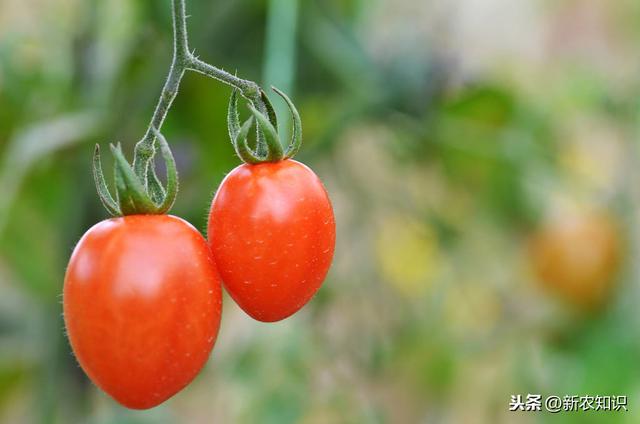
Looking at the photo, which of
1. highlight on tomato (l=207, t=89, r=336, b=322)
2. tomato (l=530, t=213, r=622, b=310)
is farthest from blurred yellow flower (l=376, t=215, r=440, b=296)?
highlight on tomato (l=207, t=89, r=336, b=322)

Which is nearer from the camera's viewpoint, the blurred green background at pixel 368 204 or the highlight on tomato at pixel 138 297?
the highlight on tomato at pixel 138 297

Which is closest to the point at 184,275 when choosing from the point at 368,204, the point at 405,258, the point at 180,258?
the point at 180,258

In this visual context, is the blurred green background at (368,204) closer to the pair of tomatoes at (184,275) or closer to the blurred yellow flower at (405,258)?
the blurred yellow flower at (405,258)

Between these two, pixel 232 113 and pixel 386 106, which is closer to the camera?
pixel 232 113

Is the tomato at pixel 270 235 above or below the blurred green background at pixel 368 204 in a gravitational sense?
below

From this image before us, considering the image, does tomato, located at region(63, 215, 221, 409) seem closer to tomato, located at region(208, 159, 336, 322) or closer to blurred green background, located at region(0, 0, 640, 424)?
tomato, located at region(208, 159, 336, 322)

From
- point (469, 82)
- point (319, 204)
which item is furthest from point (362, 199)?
point (319, 204)

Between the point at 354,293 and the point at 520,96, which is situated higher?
the point at 520,96

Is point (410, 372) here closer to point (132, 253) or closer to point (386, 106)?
point (386, 106)

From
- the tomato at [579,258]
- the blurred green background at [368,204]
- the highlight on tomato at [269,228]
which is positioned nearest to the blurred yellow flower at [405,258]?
the blurred green background at [368,204]
